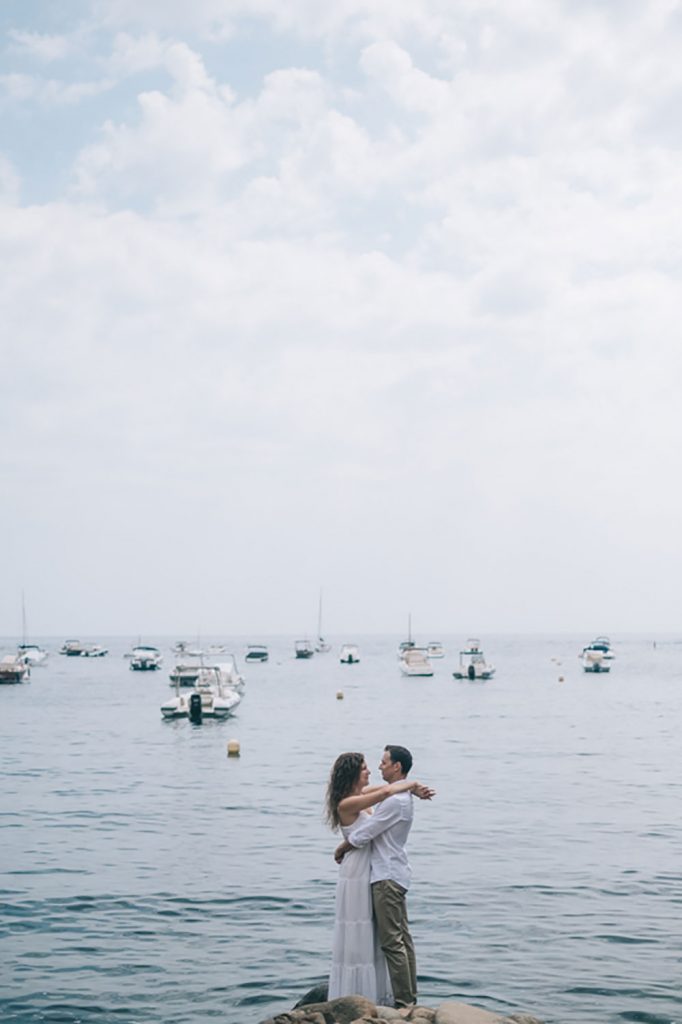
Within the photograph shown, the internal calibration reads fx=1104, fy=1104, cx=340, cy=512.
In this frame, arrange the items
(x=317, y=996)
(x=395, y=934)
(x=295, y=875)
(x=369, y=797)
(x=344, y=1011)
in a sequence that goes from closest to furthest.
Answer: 1. (x=344, y=1011)
2. (x=369, y=797)
3. (x=395, y=934)
4. (x=317, y=996)
5. (x=295, y=875)

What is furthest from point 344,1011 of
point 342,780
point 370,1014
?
point 342,780

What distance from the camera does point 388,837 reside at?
985 centimetres

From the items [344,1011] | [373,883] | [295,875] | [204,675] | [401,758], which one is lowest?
[295,875]

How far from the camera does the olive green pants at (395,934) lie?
9.71m

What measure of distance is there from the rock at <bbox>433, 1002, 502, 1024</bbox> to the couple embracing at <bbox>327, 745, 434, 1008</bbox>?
1.18 ft

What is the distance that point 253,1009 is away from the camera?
1358cm

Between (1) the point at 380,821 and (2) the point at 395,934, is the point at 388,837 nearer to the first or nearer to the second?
(1) the point at 380,821

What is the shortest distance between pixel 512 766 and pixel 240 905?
2234 cm

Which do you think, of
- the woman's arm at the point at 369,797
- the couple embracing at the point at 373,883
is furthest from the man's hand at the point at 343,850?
the woman's arm at the point at 369,797

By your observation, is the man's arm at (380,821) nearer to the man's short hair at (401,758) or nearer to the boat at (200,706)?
the man's short hair at (401,758)

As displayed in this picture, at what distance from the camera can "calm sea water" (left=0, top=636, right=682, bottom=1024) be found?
14.5 m

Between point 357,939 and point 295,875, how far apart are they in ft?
40.0

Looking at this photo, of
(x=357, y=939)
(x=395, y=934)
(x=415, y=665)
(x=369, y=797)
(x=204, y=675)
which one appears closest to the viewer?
(x=369, y=797)

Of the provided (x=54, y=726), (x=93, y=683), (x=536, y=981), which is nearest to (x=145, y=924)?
(x=536, y=981)
